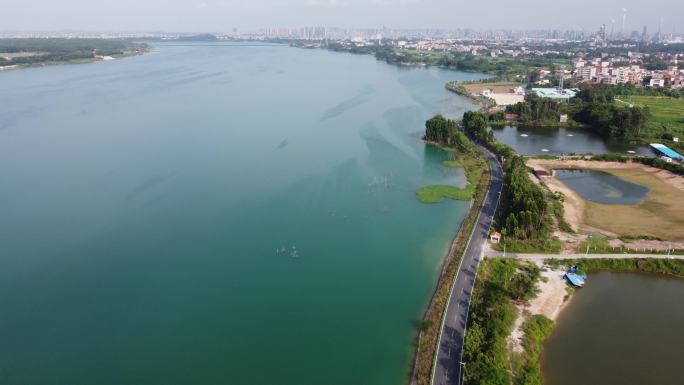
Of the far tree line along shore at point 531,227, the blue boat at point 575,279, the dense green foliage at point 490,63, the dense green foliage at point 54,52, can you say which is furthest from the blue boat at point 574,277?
the dense green foliage at point 54,52

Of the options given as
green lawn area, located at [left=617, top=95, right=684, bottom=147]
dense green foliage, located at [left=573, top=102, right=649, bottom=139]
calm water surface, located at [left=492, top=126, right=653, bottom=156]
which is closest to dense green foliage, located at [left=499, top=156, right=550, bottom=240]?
calm water surface, located at [left=492, top=126, right=653, bottom=156]

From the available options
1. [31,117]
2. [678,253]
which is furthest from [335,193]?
[31,117]

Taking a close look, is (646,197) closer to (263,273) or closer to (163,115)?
(263,273)

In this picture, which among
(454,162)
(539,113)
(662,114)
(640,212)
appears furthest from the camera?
(662,114)

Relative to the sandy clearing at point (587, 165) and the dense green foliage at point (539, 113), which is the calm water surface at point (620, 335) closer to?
the sandy clearing at point (587, 165)

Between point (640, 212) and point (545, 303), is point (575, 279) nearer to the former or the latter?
point (545, 303)

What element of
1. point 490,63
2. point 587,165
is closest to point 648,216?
point 587,165
